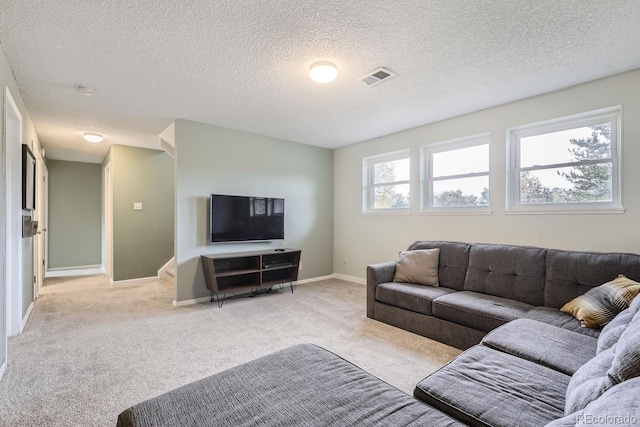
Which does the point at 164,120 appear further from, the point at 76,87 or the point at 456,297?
the point at 456,297

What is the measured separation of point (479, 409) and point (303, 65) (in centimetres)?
258

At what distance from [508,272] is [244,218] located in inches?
130

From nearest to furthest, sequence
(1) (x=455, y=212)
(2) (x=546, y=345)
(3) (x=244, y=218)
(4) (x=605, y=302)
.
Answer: (2) (x=546, y=345) < (4) (x=605, y=302) < (1) (x=455, y=212) < (3) (x=244, y=218)

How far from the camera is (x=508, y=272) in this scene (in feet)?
9.30

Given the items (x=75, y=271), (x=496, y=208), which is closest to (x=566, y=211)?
(x=496, y=208)

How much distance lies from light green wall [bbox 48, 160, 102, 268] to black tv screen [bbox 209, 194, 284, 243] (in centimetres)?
449

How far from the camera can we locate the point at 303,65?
8.41ft

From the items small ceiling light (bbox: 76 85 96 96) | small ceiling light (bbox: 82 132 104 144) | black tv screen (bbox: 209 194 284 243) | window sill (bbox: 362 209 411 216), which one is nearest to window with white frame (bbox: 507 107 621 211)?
window sill (bbox: 362 209 411 216)

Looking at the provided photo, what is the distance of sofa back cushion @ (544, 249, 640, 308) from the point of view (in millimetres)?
2295

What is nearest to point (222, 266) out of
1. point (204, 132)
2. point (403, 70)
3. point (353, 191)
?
point (204, 132)

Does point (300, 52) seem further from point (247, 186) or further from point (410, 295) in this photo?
point (247, 186)

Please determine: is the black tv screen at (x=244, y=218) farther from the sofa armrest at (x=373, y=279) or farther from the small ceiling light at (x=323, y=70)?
the small ceiling light at (x=323, y=70)

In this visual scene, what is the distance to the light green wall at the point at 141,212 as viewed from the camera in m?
5.09

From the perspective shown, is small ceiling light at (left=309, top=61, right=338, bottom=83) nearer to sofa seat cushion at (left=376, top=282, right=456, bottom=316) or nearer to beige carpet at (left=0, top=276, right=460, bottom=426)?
sofa seat cushion at (left=376, top=282, right=456, bottom=316)
